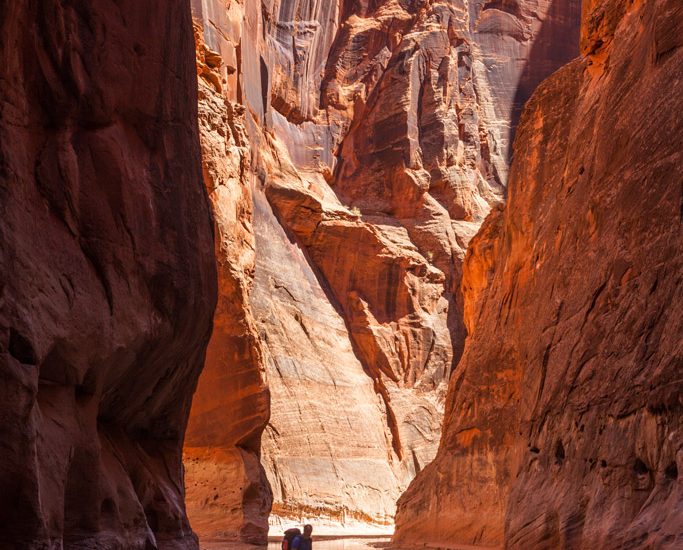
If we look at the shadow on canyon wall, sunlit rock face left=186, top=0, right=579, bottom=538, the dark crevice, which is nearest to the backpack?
the dark crevice

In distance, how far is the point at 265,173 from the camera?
153 ft

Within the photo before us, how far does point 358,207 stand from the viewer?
58156 millimetres

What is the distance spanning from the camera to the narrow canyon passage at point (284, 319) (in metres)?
11.0

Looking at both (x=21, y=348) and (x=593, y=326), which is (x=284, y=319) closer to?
(x=593, y=326)

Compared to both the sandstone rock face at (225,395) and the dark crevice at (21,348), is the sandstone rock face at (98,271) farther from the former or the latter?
the sandstone rock face at (225,395)

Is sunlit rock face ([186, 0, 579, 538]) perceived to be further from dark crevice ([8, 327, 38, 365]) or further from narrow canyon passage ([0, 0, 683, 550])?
dark crevice ([8, 327, 38, 365])

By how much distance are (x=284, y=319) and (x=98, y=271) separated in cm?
3180

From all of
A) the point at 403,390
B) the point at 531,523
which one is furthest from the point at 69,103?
the point at 403,390

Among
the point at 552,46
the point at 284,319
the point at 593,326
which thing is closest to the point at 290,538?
the point at 593,326

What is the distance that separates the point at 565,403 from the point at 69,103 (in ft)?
31.3

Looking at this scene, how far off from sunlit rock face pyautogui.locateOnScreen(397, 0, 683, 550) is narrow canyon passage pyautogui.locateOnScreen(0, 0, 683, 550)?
0.08 meters

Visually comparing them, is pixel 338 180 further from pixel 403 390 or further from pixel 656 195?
pixel 656 195

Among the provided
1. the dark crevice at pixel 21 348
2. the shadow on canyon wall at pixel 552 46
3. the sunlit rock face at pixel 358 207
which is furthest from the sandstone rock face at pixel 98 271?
the shadow on canyon wall at pixel 552 46

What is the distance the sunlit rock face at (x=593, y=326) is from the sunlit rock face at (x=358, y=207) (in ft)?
26.0
